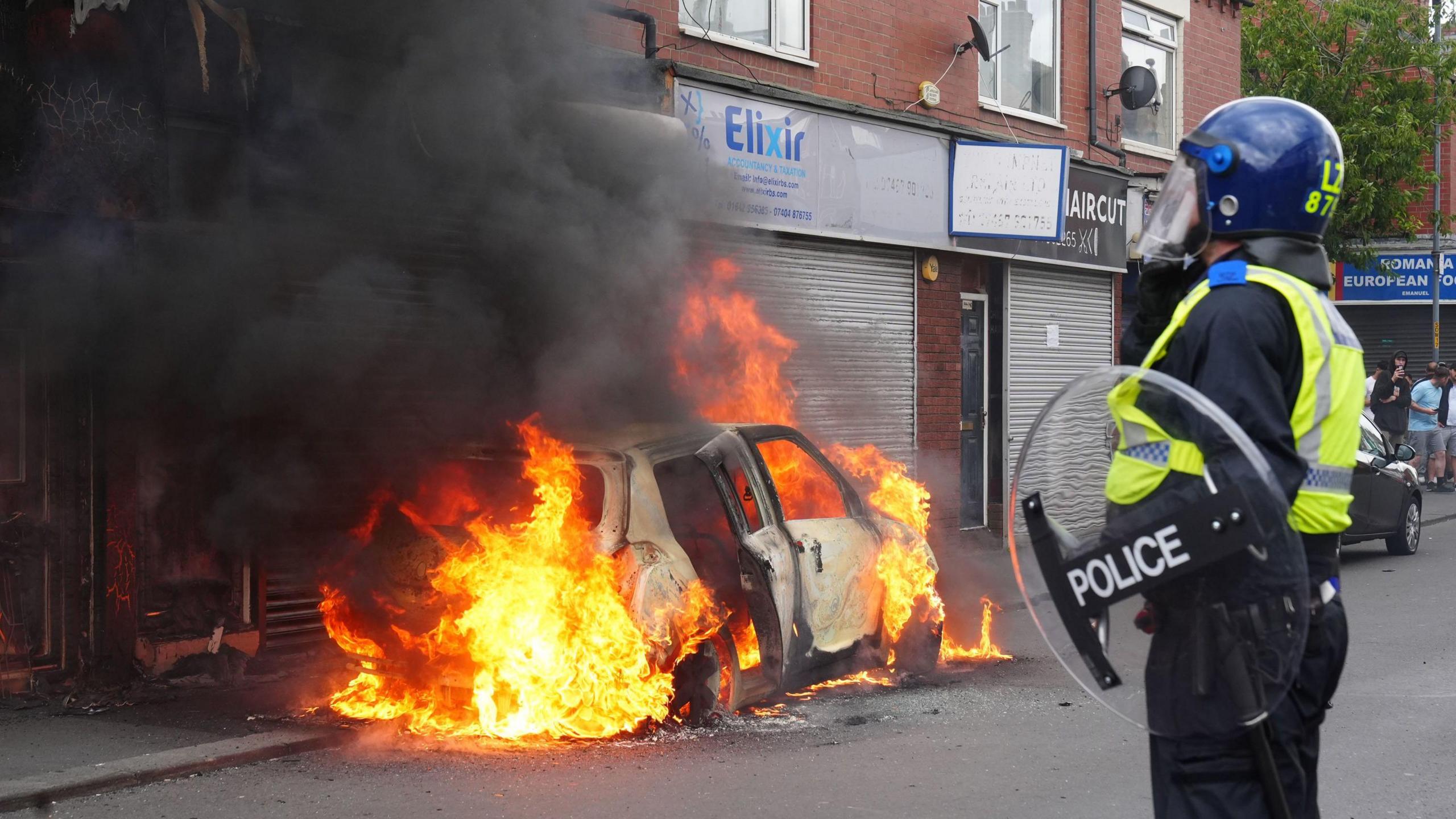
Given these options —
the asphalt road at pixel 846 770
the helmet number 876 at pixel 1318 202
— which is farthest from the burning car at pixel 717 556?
the helmet number 876 at pixel 1318 202

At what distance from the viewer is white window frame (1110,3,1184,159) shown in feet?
55.2

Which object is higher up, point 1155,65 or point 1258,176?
point 1155,65

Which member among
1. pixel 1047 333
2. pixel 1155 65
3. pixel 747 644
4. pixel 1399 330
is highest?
pixel 1155 65

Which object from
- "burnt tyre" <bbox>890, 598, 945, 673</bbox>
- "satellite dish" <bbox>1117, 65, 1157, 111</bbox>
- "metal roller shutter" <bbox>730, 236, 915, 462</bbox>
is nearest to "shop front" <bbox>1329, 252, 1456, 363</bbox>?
"satellite dish" <bbox>1117, 65, 1157, 111</bbox>

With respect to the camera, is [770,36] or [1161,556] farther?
[770,36]

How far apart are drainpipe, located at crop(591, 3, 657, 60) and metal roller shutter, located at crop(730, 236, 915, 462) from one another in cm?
169

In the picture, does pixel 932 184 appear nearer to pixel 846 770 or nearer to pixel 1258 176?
pixel 846 770

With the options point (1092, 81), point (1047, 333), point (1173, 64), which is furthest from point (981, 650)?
point (1173, 64)

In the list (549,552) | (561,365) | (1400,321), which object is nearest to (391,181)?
(561,365)

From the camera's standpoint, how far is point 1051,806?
5.39 meters

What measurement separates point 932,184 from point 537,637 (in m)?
8.68

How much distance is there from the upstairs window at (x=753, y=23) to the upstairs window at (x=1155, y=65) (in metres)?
5.42

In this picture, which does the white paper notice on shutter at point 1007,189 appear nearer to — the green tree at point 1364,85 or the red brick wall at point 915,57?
the red brick wall at point 915,57

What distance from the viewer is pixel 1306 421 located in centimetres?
267
